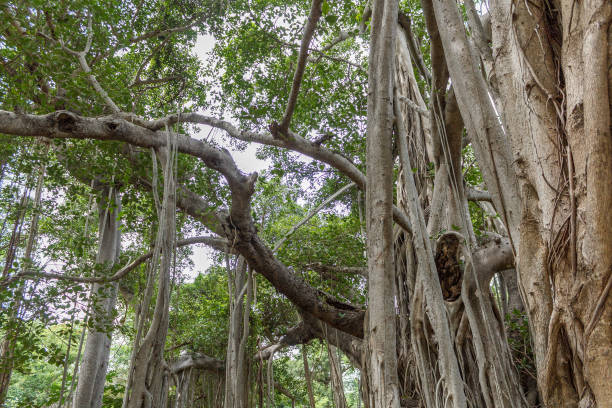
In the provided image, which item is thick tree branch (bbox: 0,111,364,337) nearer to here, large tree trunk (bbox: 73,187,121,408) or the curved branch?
the curved branch

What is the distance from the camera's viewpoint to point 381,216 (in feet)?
4.46

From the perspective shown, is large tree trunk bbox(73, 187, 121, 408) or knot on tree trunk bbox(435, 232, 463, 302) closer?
knot on tree trunk bbox(435, 232, 463, 302)

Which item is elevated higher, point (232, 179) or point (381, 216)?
point (232, 179)

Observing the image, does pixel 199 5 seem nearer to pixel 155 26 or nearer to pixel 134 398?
pixel 155 26

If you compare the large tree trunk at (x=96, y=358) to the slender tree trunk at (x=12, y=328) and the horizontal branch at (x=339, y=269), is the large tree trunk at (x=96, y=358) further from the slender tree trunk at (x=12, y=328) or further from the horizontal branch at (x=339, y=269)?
the horizontal branch at (x=339, y=269)

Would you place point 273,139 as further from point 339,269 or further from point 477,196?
point 339,269

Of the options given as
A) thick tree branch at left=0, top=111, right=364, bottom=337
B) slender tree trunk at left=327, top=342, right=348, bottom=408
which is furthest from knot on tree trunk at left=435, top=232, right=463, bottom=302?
slender tree trunk at left=327, top=342, right=348, bottom=408

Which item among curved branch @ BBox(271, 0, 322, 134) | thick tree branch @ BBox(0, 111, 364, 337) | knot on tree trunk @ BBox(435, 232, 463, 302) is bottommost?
knot on tree trunk @ BBox(435, 232, 463, 302)

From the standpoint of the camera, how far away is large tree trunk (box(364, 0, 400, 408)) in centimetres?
121

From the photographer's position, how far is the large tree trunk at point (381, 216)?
121 centimetres

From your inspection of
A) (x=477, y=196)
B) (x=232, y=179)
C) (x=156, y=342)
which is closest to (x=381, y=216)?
(x=156, y=342)

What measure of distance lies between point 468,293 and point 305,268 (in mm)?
2175

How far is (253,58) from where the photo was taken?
13.0 ft

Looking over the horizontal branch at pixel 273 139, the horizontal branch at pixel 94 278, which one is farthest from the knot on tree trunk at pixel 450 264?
the horizontal branch at pixel 94 278
